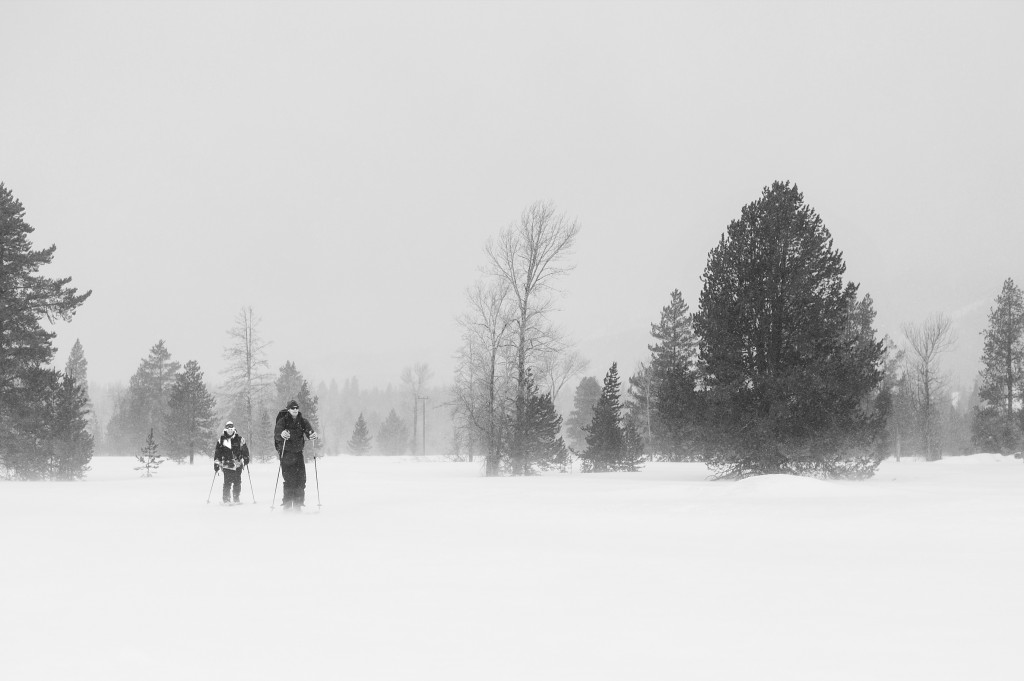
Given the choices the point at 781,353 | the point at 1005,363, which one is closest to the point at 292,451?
the point at 781,353

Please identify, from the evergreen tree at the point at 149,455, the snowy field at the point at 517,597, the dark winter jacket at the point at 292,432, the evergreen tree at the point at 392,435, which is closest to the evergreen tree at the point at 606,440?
the dark winter jacket at the point at 292,432

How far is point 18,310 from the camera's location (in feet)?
99.3

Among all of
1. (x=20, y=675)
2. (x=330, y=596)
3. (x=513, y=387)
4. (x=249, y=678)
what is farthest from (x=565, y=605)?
(x=513, y=387)

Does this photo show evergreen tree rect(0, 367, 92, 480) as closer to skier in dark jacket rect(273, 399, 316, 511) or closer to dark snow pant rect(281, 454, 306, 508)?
skier in dark jacket rect(273, 399, 316, 511)

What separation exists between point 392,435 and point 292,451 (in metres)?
92.3

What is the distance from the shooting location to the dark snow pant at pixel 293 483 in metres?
16.0

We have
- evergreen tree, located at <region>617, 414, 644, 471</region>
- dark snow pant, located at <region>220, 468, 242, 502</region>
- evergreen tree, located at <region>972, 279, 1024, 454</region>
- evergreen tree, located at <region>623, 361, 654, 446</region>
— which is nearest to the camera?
dark snow pant, located at <region>220, 468, 242, 502</region>

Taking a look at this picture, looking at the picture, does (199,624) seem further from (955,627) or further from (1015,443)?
(1015,443)

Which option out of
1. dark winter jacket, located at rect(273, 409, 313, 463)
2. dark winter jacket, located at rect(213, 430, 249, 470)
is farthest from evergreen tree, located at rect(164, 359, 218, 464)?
dark winter jacket, located at rect(273, 409, 313, 463)

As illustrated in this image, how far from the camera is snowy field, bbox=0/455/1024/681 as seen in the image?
505 cm

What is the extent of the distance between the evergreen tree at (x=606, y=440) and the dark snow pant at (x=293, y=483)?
73.4 ft

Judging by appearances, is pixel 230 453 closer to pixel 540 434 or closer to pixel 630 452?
pixel 540 434

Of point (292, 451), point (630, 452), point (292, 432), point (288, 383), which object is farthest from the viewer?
point (288, 383)

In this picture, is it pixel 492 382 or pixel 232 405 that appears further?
pixel 232 405
